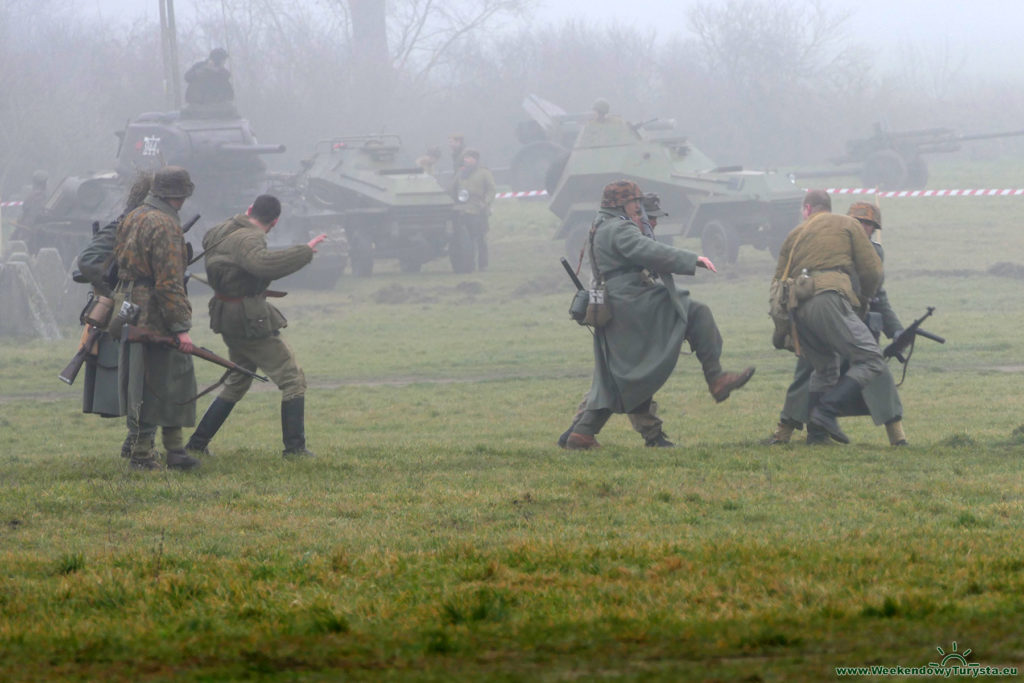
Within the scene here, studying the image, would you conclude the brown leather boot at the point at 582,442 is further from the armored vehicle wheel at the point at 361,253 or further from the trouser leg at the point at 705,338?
the armored vehicle wheel at the point at 361,253

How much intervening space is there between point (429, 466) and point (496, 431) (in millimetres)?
2824

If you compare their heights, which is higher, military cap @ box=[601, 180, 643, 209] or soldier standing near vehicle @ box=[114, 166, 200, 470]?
military cap @ box=[601, 180, 643, 209]

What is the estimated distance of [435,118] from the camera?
51156 mm

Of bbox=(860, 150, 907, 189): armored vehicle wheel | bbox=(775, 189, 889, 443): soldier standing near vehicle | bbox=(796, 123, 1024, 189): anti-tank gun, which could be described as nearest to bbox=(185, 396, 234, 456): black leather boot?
bbox=(775, 189, 889, 443): soldier standing near vehicle

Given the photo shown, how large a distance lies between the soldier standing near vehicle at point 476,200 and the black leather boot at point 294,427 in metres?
17.5

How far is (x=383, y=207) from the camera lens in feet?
85.0

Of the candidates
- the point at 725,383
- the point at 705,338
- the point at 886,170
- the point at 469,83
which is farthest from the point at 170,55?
the point at 725,383

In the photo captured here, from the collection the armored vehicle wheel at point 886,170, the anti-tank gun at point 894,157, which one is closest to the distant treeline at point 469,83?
the anti-tank gun at point 894,157

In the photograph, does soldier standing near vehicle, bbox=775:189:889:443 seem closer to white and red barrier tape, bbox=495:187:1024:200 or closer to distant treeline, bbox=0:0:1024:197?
white and red barrier tape, bbox=495:187:1024:200

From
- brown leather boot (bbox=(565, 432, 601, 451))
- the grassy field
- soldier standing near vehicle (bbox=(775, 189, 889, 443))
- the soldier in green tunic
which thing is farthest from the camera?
brown leather boot (bbox=(565, 432, 601, 451))

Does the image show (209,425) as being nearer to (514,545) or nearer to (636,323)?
(636,323)

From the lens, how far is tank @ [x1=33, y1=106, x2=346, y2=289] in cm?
2506

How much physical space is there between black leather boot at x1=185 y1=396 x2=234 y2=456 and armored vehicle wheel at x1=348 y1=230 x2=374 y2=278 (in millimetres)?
17084

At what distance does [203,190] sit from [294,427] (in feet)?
58.3
